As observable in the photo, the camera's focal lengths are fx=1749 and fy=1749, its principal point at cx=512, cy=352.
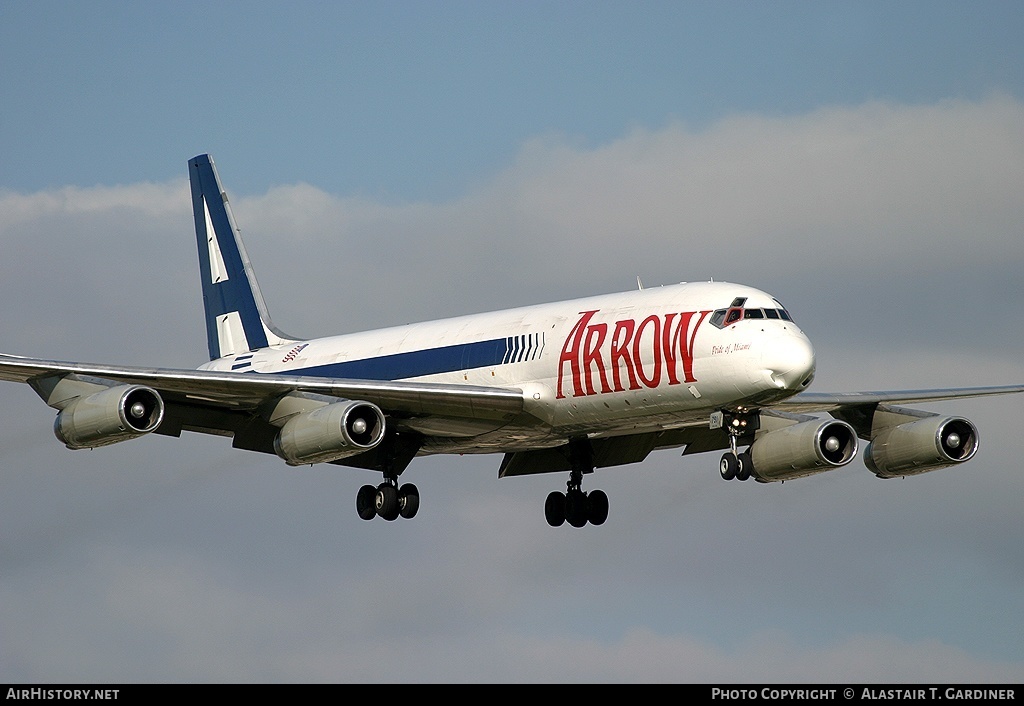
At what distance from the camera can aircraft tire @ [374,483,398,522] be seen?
53.0 metres

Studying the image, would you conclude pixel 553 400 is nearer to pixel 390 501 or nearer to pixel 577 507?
pixel 390 501

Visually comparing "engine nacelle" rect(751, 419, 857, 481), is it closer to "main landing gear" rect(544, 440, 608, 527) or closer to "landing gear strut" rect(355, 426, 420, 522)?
"main landing gear" rect(544, 440, 608, 527)

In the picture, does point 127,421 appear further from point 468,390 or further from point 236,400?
point 468,390

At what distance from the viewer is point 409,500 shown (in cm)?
5331

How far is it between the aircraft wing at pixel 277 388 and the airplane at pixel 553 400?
0.21ft

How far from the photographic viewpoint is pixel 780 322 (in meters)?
45.1

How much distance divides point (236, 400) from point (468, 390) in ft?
22.4

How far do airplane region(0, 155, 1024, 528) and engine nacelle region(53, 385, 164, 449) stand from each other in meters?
0.05

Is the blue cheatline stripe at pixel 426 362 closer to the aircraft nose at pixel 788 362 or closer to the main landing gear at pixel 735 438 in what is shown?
the main landing gear at pixel 735 438

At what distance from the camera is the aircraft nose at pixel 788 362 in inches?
1736

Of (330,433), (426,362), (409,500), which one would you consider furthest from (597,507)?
(330,433)

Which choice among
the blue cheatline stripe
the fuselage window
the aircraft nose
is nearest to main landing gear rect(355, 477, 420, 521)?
the blue cheatline stripe

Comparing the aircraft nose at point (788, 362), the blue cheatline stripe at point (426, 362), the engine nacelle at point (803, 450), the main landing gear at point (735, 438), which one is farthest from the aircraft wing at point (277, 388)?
the aircraft nose at point (788, 362)
